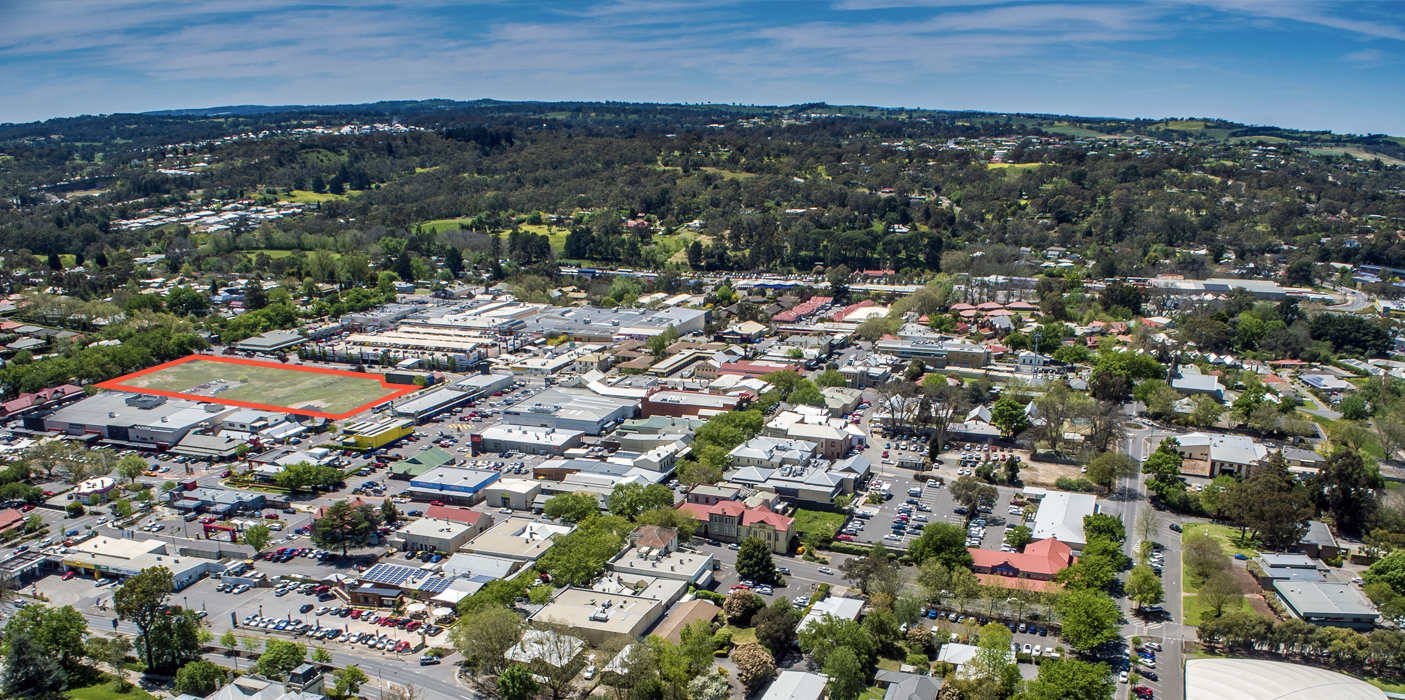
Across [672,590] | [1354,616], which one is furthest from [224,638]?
[1354,616]

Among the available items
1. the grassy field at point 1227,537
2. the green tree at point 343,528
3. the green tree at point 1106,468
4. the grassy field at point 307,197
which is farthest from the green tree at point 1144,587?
the grassy field at point 307,197

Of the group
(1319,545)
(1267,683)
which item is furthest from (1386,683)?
(1319,545)

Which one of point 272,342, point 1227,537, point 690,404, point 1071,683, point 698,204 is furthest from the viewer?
point 698,204

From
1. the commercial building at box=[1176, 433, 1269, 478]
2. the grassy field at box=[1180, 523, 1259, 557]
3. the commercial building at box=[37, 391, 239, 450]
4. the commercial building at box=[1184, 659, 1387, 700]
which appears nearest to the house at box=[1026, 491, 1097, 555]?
the grassy field at box=[1180, 523, 1259, 557]

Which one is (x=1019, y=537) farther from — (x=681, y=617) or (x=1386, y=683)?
(x=681, y=617)

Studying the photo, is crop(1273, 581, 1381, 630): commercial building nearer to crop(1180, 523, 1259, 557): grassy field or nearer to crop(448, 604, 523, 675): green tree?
crop(1180, 523, 1259, 557): grassy field

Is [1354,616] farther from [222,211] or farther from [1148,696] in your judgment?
[222,211]
